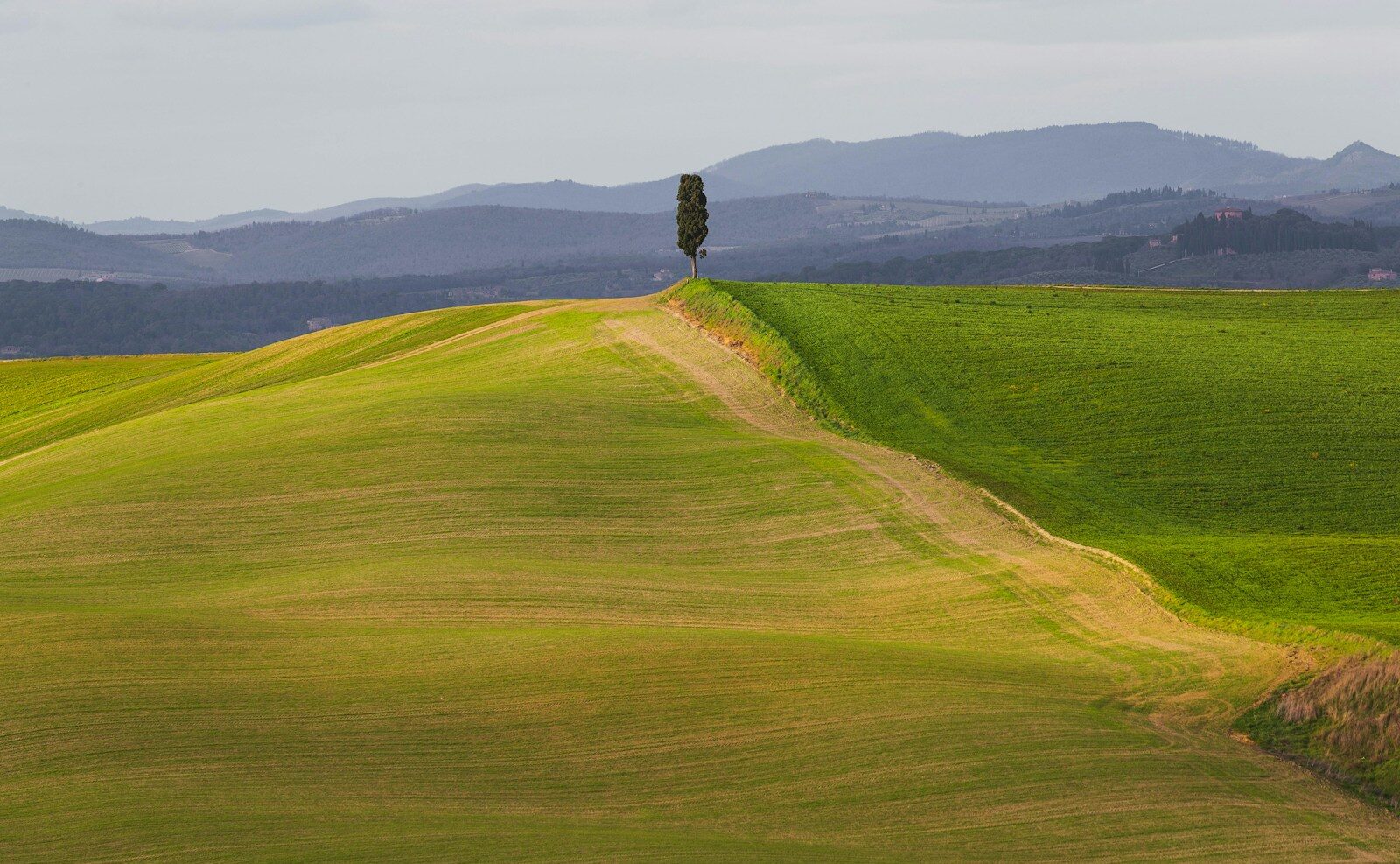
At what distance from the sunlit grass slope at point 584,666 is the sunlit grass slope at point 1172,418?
Answer: 3510 millimetres

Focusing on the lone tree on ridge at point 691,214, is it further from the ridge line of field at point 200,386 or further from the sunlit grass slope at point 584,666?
the sunlit grass slope at point 584,666

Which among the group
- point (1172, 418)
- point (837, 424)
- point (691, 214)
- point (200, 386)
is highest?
point (691, 214)

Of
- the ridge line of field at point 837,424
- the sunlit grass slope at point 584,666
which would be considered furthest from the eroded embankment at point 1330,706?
the sunlit grass slope at point 584,666

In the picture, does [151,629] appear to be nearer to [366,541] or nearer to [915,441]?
[366,541]

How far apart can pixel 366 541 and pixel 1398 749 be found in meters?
24.7

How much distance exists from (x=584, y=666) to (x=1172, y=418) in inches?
1203

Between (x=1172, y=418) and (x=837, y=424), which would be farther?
(x=837, y=424)

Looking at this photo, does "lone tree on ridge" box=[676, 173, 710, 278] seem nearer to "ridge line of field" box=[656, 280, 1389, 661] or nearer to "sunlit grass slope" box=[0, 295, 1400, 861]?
"ridge line of field" box=[656, 280, 1389, 661]

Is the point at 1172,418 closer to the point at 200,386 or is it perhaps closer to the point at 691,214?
the point at 691,214

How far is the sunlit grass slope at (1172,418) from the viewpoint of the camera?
34719 mm

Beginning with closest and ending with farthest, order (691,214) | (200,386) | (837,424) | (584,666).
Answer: (584,666) → (837,424) → (200,386) → (691,214)

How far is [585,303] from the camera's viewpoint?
7788cm

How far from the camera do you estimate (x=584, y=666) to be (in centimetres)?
2566

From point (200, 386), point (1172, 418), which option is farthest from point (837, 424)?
point (200, 386)
